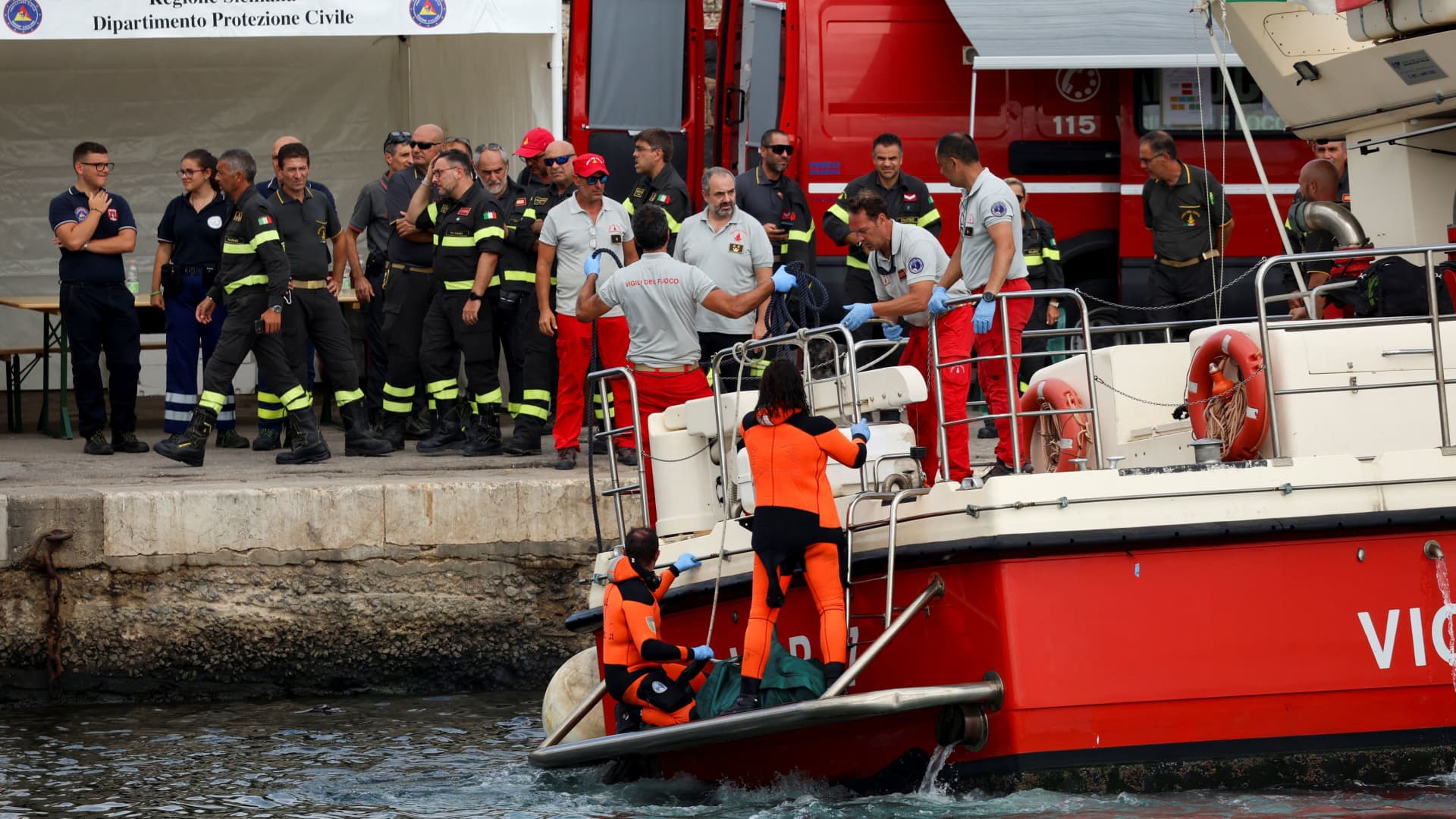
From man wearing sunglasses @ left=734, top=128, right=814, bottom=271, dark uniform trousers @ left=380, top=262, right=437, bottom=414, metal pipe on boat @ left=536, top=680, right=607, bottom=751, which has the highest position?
man wearing sunglasses @ left=734, top=128, right=814, bottom=271

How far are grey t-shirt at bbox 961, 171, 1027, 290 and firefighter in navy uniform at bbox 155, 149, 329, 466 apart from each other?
356 cm

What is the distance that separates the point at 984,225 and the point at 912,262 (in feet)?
1.12

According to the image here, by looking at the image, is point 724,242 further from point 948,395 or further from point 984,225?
point 948,395

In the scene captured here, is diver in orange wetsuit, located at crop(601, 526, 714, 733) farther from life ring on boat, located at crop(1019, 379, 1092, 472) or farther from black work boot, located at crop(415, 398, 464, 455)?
black work boot, located at crop(415, 398, 464, 455)

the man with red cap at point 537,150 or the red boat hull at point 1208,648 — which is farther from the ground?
the man with red cap at point 537,150

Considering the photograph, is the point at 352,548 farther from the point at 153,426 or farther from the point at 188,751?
the point at 153,426

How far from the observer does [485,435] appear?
9.66m

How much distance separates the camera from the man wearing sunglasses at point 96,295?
33.0ft

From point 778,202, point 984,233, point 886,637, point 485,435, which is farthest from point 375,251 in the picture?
point 886,637

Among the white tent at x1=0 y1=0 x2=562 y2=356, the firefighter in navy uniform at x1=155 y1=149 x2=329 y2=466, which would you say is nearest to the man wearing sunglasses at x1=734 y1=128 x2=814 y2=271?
the firefighter in navy uniform at x1=155 y1=149 x2=329 y2=466

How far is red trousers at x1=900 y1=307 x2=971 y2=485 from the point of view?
23.0ft

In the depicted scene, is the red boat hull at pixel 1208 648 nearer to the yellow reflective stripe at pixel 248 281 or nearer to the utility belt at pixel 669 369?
the utility belt at pixel 669 369

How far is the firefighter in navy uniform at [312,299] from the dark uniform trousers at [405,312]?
270mm

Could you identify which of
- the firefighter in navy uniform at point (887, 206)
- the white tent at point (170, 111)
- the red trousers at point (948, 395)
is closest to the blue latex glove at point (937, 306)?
the red trousers at point (948, 395)
